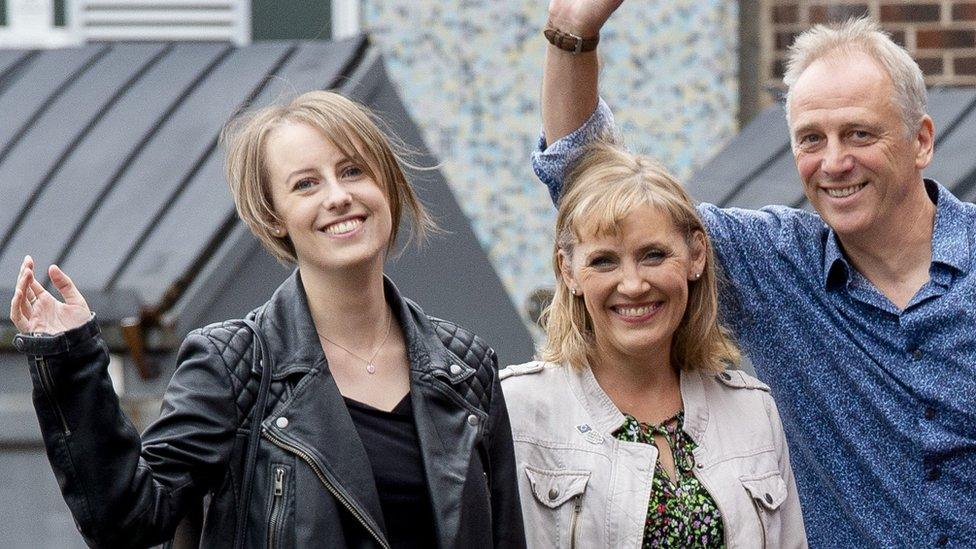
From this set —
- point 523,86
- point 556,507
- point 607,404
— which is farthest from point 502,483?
point 523,86

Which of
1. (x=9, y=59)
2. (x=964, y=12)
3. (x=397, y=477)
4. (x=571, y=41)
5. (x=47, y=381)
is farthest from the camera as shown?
(x=964, y=12)

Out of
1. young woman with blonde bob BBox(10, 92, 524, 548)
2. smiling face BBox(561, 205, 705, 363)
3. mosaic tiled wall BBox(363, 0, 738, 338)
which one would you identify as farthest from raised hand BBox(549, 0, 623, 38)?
mosaic tiled wall BBox(363, 0, 738, 338)

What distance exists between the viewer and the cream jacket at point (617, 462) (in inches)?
109

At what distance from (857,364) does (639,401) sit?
17.4 inches

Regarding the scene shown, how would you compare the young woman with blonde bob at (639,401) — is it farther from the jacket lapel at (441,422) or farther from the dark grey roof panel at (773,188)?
the dark grey roof panel at (773,188)

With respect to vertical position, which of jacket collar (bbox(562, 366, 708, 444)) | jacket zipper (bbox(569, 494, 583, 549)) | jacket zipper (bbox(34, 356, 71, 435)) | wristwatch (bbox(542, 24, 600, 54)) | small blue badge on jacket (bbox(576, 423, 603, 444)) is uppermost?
wristwatch (bbox(542, 24, 600, 54))

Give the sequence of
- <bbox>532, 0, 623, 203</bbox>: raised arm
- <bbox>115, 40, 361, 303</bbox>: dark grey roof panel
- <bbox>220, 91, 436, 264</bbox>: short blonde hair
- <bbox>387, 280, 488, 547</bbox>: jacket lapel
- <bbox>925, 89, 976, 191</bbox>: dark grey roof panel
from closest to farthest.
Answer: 1. <bbox>387, 280, 488, 547</bbox>: jacket lapel
2. <bbox>220, 91, 436, 264</bbox>: short blonde hair
3. <bbox>532, 0, 623, 203</bbox>: raised arm
4. <bbox>115, 40, 361, 303</bbox>: dark grey roof panel
5. <bbox>925, 89, 976, 191</bbox>: dark grey roof panel

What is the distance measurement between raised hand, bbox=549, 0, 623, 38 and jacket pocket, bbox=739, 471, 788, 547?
88cm

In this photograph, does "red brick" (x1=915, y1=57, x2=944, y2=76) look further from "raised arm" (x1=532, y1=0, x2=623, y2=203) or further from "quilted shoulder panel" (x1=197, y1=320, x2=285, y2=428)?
"quilted shoulder panel" (x1=197, y1=320, x2=285, y2=428)

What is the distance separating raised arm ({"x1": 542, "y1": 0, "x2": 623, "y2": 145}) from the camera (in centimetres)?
296

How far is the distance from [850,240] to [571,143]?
0.57m

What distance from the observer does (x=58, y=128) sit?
4766 mm

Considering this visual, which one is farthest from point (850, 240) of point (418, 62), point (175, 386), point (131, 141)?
point (418, 62)

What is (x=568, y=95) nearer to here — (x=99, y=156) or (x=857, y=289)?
(x=857, y=289)
